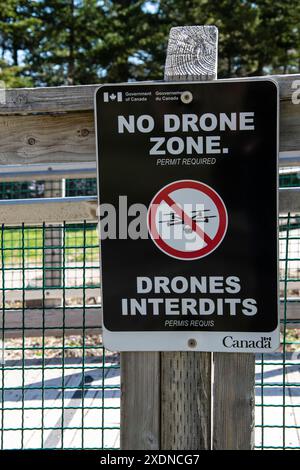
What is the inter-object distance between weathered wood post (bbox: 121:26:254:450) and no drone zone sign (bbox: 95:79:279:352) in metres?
0.08

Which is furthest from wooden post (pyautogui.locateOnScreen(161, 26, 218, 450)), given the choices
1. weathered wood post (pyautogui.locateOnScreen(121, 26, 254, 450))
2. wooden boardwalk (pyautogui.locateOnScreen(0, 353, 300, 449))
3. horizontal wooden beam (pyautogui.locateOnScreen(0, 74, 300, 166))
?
wooden boardwalk (pyautogui.locateOnScreen(0, 353, 300, 449))

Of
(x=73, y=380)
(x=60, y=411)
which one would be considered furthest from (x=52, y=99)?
(x=73, y=380)

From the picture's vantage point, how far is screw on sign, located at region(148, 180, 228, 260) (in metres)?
1.91

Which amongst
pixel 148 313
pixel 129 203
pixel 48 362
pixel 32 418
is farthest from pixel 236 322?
pixel 48 362

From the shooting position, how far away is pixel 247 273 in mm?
1921

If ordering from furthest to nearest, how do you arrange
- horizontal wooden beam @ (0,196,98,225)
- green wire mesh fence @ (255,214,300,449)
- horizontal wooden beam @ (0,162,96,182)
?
green wire mesh fence @ (255,214,300,449) → horizontal wooden beam @ (0,162,96,182) → horizontal wooden beam @ (0,196,98,225)

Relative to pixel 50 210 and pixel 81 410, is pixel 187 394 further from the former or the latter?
pixel 81 410

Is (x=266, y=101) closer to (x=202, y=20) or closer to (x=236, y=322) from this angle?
(x=236, y=322)

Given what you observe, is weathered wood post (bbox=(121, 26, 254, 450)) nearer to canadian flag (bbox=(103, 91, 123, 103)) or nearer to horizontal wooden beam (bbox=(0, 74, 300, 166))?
canadian flag (bbox=(103, 91, 123, 103))

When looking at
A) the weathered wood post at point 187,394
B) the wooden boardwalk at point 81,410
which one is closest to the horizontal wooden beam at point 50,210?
the weathered wood post at point 187,394

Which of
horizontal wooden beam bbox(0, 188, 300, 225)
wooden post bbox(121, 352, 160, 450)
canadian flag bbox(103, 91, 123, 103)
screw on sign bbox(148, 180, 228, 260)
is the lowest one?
wooden post bbox(121, 352, 160, 450)

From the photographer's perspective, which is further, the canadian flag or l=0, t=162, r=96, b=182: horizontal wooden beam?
l=0, t=162, r=96, b=182: horizontal wooden beam

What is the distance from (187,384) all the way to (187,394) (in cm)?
3

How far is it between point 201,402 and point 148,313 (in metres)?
0.34
